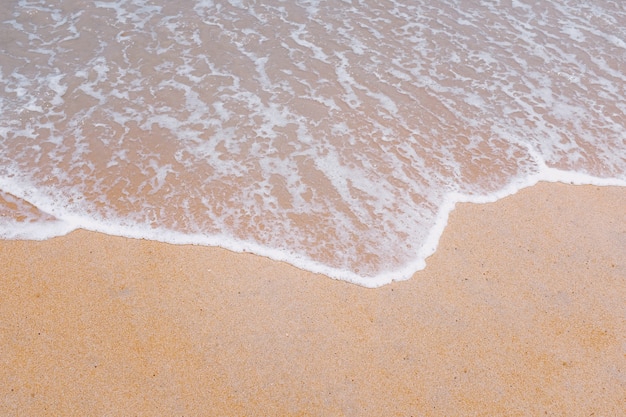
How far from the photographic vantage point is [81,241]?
4.58m

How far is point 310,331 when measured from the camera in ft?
13.2

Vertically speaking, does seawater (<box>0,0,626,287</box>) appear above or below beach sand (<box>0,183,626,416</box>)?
above

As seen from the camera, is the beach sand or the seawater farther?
the seawater

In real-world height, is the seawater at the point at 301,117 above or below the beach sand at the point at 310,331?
above

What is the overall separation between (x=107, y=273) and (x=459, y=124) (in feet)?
13.0

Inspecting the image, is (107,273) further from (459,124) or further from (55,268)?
(459,124)

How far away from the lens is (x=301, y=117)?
6020 mm

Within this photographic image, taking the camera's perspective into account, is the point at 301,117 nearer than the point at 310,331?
No

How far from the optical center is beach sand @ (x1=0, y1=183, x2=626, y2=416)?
365 centimetres

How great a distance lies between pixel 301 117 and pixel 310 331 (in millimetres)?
2789

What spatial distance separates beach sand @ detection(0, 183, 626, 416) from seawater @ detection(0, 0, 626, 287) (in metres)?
0.29

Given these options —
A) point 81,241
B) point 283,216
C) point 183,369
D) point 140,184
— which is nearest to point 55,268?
point 81,241

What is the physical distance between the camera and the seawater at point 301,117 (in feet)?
15.9

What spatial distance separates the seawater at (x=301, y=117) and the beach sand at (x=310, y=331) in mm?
286
